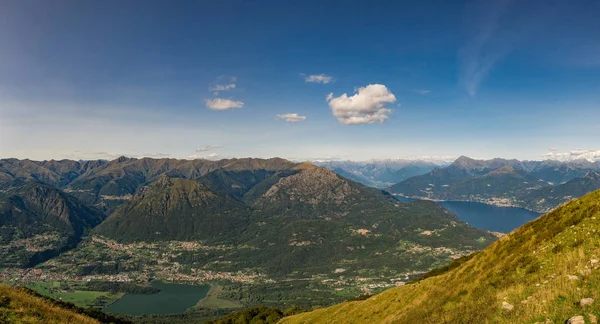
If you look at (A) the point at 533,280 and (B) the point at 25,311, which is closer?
(A) the point at 533,280

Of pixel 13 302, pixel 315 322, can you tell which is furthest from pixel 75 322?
pixel 315 322

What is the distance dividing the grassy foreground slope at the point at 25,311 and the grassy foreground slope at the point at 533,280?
39.3 meters

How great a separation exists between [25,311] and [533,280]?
49177 millimetres

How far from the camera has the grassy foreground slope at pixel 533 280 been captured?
70.4 feet

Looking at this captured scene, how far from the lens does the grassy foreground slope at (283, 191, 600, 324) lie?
21.5 m

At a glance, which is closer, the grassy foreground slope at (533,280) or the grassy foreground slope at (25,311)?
the grassy foreground slope at (533,280)

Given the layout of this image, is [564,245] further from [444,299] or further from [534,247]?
[444,299]

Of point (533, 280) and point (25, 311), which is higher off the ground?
point (533, 280)

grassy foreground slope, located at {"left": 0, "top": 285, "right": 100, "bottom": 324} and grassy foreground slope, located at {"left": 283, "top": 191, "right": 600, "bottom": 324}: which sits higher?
grassy foreground slope, located at {"left": 283, "top": 191, "right": 600, "bottom": 324}

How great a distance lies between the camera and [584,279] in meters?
22.7

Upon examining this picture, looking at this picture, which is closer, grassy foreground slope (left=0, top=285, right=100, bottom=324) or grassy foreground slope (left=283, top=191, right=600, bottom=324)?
grassy foreground slope (left=283, top=191, right=600, bottom=324)

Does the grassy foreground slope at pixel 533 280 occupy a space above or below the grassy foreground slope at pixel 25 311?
above

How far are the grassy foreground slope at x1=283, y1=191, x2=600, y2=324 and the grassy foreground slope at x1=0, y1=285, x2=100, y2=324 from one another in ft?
129

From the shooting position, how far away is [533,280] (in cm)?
2714
